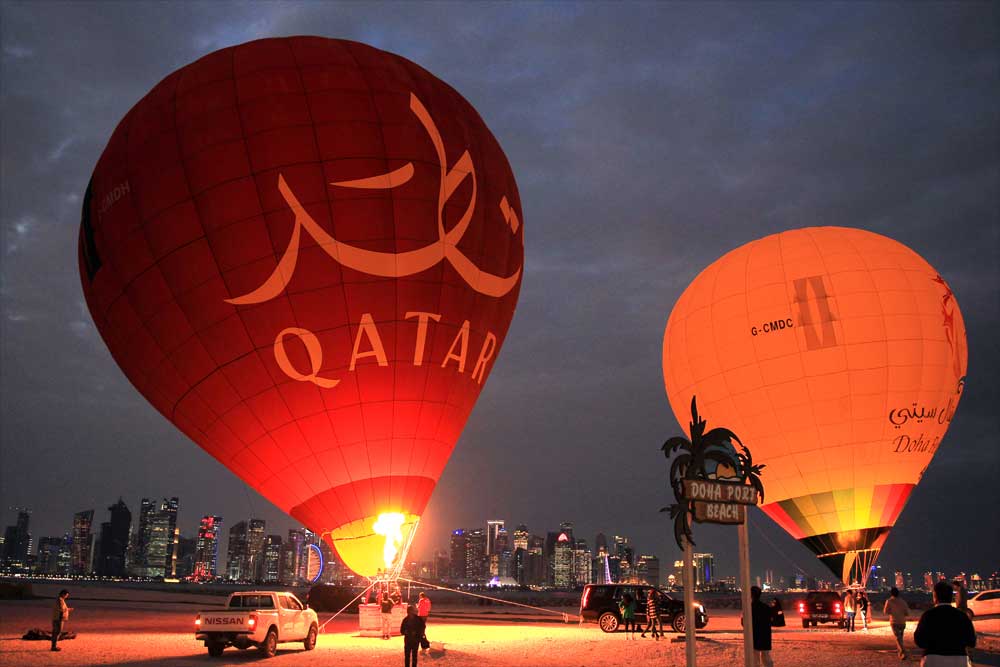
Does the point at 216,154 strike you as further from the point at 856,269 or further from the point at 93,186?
the point at 856,269

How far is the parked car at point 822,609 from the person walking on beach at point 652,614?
27.5ft

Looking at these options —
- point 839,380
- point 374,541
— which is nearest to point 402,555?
point 374,541

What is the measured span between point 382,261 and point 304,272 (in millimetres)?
1797

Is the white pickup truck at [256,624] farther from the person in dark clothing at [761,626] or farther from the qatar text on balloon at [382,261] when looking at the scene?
the person in dark clothing at [761,626]

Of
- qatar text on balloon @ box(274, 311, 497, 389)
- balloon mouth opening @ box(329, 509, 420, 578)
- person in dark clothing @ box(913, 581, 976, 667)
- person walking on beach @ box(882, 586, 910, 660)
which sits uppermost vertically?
qatar text on balloon @ box(274, 311, 497, 389)

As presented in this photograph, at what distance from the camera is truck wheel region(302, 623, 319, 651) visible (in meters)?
21.0

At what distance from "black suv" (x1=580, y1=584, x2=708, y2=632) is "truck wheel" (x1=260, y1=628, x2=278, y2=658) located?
35.5ft

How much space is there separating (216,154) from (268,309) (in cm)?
386

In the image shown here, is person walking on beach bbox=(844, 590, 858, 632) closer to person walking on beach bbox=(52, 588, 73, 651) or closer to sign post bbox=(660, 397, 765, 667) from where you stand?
sign post bbox=(660, 397, 765, 667)

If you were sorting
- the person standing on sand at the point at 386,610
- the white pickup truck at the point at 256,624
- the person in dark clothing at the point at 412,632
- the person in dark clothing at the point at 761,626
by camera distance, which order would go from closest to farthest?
the person in dark clothing at the point at 761,626 → the person in dark clothing at the point at 412,632 → the white pickup truck at the point at 256,624 → the person standing on sand at the point at 386,610

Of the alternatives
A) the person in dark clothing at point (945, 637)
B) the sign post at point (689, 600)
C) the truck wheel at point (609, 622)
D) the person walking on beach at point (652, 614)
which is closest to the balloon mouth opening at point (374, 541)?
the person walking on beach at point (652, 614)

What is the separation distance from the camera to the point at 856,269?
3098cm

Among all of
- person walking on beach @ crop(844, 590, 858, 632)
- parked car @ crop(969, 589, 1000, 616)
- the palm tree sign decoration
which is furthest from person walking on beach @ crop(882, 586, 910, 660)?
parked car @ crop(969, 589, 1000, 616)

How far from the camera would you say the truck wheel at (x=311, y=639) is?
826 inches
